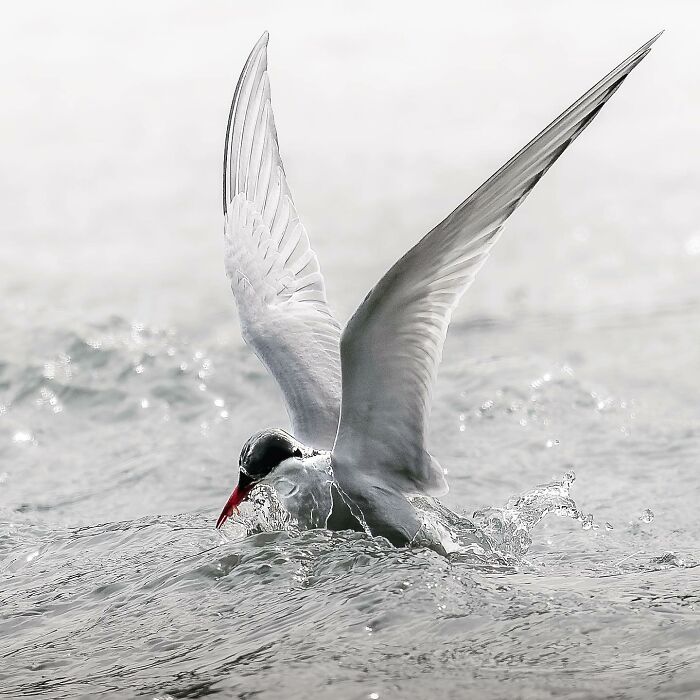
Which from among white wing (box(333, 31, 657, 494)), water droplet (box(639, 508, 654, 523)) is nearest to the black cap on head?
white wing (box(333, 31, 657, 494))

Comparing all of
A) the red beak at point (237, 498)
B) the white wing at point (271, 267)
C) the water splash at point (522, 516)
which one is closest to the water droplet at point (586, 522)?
the water splash at point (522, 516)

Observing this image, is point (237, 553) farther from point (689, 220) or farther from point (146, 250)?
point (689, 220)

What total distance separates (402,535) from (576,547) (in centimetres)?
98

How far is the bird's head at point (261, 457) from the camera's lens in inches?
213

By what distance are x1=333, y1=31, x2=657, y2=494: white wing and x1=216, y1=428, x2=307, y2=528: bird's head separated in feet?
0.90

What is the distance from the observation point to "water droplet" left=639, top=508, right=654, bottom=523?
6.34 m

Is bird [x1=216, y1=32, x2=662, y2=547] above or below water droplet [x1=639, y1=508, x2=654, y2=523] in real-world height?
above

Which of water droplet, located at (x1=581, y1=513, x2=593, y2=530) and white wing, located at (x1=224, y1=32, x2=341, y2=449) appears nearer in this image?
white wing, located at (x1=224, y1=32, x2=341, y2=449)

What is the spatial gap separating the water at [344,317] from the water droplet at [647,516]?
12 millimetres

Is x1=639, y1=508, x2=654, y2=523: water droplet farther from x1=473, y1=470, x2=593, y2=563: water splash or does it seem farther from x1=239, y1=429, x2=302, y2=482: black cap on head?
x1=239, y1=429, x2=302, y2=482: black cap on head

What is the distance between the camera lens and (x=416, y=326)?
491 centimetres

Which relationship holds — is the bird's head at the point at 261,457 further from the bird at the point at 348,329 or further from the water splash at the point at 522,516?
the water splash at the point at 522,516

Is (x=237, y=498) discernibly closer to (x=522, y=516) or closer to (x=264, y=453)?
(x=264, y=453)

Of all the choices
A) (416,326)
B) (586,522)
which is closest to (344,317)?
(586,522)
